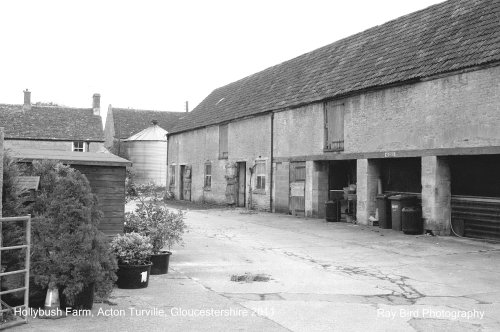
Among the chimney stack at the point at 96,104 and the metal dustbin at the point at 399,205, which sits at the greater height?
the chimney stack at the point at 96,104

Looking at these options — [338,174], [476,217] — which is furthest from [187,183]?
[476,217]

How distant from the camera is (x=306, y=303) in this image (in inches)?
298

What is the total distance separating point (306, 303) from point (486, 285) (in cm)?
355

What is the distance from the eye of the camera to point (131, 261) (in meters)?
8.37

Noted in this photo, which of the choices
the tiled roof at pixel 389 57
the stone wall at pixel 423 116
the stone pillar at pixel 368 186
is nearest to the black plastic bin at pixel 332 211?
the stone pillar at pixel 368 186

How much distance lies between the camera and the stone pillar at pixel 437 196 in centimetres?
1541

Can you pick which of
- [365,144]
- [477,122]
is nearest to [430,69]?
[477,122]

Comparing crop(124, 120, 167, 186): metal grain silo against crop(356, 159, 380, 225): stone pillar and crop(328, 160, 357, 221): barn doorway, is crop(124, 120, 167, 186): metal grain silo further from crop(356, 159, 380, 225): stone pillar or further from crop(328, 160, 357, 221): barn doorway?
crop(356, 159, 380, 225): stone pillar

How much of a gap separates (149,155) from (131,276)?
132 feet

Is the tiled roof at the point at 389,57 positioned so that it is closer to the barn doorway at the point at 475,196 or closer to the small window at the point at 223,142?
the small window at the point at 223,142

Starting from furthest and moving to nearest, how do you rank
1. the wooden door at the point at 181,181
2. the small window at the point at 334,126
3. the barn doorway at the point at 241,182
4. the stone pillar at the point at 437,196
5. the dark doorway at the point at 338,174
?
1. the wooden door at the point at 181,181
2. the barn doorway at the point at 241,182
3. the dark doorway at the point at 338,174
4. the small window at the point at 334,126
5. the stone pillar at the point at 437,196

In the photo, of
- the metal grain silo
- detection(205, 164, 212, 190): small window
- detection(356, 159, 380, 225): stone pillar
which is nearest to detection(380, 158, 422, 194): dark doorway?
detection(356, 159, 380, 225): stone pillar

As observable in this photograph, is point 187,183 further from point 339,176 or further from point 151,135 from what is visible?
point 339,176

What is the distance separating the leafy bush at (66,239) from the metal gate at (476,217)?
1152 cm
